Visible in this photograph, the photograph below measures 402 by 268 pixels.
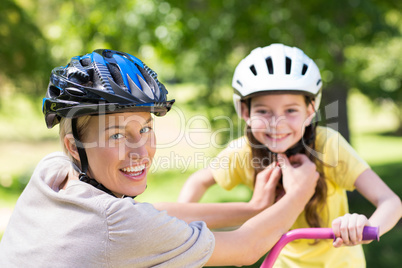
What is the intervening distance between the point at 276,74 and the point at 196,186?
3.33 feet

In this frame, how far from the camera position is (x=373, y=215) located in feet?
8.71

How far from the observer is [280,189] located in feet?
10.6

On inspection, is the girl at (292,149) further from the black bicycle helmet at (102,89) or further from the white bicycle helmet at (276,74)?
the black bicycle helmet at (102,89)

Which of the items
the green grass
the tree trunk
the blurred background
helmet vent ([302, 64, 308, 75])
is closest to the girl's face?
helmet vent ([302, 64, 308, 75])

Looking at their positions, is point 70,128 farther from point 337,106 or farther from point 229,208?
point 337,106

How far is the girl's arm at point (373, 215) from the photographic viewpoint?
2.35 metres

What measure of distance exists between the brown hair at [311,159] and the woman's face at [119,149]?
130cm

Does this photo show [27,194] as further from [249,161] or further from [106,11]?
[106,11]

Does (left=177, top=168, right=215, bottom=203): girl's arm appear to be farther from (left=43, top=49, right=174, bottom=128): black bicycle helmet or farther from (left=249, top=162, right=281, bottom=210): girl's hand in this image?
(left=43, top=49, right=174, bottom=128): black bicycle helmet

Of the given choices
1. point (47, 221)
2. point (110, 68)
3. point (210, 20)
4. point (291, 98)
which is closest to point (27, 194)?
point (47, 221)

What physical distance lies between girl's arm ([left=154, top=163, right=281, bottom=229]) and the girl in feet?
0.70

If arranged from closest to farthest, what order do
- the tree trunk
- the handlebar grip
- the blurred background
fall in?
the handlebar grip < the blurred background < the tree trunk

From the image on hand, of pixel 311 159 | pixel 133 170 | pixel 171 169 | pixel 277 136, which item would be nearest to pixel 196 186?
pixel 277 136

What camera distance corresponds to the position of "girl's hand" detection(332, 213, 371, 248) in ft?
7.68
